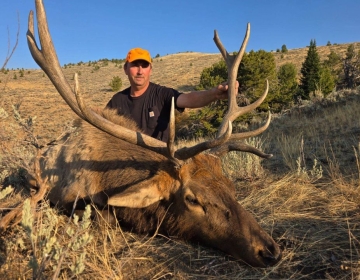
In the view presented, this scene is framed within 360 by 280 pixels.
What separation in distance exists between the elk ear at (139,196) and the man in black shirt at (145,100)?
2250mm

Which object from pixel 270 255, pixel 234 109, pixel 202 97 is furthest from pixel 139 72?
pixel 270 255

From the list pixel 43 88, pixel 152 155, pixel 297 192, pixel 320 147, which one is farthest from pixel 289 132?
pixel 43 88

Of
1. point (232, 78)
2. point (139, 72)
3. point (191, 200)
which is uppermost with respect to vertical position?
point (139, 72)

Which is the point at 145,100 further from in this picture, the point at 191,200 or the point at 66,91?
the point at 191,200

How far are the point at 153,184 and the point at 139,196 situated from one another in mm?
194

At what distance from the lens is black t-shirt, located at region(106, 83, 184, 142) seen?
5.41 metres

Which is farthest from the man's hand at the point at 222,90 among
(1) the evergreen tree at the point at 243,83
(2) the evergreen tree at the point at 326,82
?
(2) the evergreen tree at the point at 326,82

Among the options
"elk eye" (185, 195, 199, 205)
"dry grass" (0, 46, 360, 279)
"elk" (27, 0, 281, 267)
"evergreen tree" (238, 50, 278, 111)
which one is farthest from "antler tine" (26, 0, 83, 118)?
"evergreen tree" (238, 50, 278, 111)

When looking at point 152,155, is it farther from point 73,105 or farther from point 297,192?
point 297,192

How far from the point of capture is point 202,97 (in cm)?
490

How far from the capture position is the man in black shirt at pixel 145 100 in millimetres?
5395

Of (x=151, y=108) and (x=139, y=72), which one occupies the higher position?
(x=139, y=72)

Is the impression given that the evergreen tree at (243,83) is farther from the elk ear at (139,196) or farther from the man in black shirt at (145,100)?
the elk ear at (139,196)

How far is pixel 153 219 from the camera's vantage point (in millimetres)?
3205
